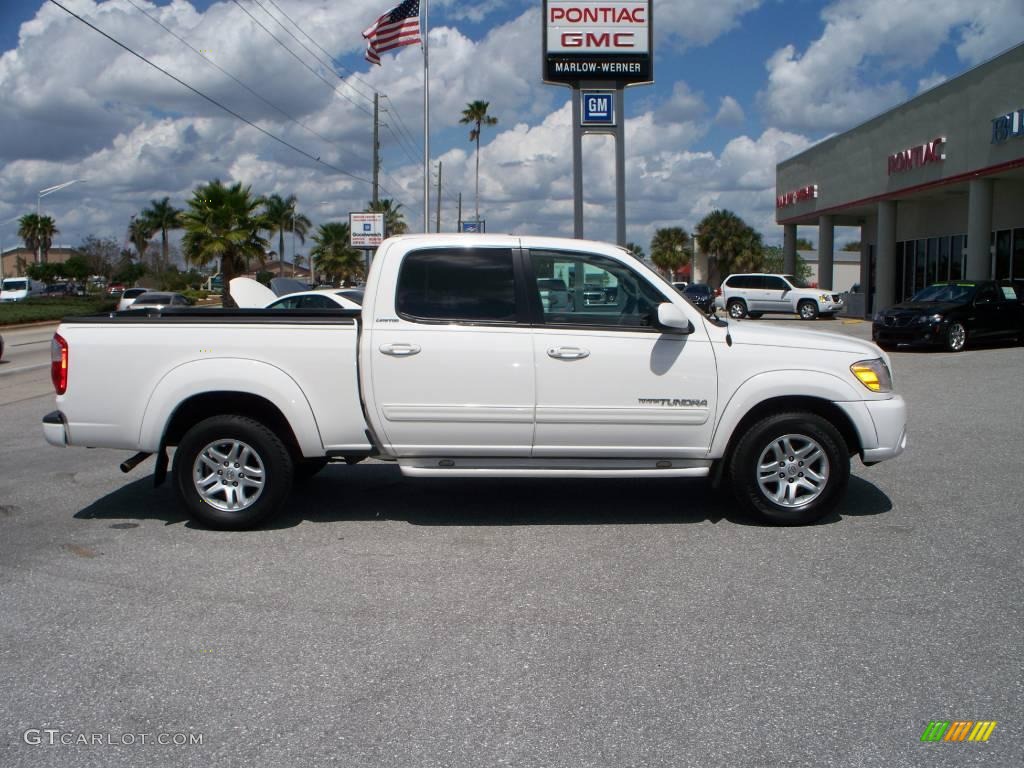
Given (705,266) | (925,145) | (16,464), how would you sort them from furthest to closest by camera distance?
(705,266)
(925,145)
(16,464)

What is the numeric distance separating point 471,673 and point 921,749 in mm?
1852

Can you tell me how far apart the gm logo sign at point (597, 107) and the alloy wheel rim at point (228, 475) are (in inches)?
604

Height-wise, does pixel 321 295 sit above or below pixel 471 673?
above

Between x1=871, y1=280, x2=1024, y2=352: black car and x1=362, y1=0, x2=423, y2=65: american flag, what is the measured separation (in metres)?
14.0

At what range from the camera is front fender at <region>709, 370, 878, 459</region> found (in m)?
6.44

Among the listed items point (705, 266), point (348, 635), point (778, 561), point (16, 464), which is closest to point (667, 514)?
point (778, 561)

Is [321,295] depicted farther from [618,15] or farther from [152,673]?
[152,673]

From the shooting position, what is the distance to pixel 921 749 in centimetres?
361

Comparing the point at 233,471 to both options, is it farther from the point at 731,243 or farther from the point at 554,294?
the point at 731,243

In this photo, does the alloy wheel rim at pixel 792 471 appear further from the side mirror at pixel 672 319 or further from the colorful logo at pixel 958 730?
the colorful logo at pixel 958 730

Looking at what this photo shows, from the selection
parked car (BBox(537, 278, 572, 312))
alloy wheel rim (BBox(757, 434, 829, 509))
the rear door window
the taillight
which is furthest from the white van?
alloy wheel rim (BBox(757, 434, 829, 509))

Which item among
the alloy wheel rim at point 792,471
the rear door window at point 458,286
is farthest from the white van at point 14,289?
the alloy wheel rim at point 792,471

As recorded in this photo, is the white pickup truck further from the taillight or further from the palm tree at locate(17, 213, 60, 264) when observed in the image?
the palm tree at locate(17, 213, 60, 264)

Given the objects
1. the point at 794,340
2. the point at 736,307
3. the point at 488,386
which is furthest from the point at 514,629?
the point at 736,307
